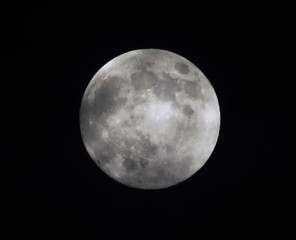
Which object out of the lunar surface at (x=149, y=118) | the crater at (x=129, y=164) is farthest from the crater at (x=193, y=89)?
the crater at (x=129, y=164)

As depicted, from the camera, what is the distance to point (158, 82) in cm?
395

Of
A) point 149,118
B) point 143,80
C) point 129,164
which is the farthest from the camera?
point 129,164

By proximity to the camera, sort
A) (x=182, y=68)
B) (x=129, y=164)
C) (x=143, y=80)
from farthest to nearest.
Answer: (x=182, y=68), (x=129, y=164), (x=143, y=80)

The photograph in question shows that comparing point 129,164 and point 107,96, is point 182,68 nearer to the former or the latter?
point 107,96

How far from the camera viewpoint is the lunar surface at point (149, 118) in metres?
3.90

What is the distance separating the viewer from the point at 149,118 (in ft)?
12.6

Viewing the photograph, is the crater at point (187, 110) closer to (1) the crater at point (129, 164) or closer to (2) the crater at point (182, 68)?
(2) the crater at point (182, 68)

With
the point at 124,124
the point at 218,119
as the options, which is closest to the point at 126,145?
the point at 124,124

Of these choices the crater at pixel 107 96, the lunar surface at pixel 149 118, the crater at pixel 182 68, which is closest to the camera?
the lunar surface at pixel 149 118

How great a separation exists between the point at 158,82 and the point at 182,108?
0.36m

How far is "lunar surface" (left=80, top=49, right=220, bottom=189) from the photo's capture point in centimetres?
390

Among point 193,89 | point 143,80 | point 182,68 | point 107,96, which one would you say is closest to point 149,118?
point 143,80

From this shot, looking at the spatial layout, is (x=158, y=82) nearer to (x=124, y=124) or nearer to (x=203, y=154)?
(x=124, y=124)

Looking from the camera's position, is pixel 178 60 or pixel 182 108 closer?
pixel 182 108
